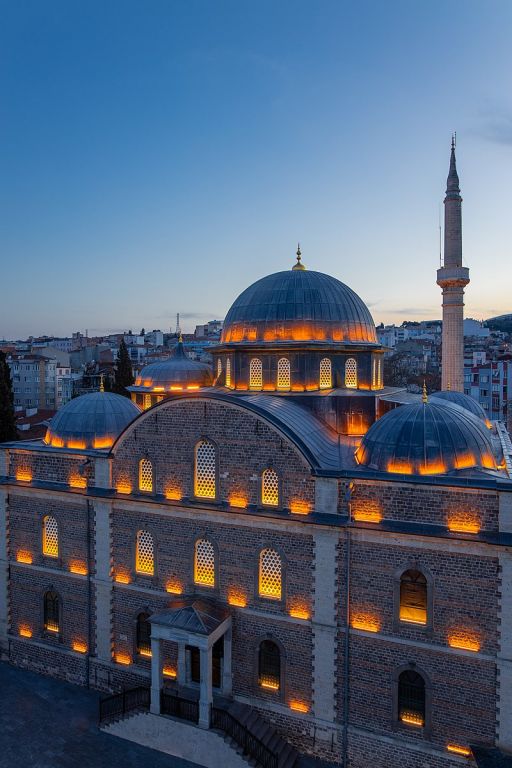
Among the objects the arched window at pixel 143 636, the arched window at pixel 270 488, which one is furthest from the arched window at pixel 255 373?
the arched window at pixel 143 636

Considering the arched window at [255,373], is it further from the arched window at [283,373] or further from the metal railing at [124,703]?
the metal railing at [124,703]

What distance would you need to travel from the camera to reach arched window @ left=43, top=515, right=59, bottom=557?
17.6m

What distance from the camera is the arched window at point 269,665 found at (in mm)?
14430

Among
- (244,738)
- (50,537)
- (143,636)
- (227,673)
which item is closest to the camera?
(244,738)

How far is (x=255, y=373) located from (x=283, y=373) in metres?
1.00

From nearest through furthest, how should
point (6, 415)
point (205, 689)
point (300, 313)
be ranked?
point (205, 689) < point (300, 313) < point (6, 415)

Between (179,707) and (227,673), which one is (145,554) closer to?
(227,673)

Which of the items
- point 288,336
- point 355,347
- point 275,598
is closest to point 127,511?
point 275,598

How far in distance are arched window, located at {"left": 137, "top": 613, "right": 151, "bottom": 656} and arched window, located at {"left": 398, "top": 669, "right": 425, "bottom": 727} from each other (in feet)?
23.5

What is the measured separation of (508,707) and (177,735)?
7854 millimetres

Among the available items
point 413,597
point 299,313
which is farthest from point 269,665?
point 299,313

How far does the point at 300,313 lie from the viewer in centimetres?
1889

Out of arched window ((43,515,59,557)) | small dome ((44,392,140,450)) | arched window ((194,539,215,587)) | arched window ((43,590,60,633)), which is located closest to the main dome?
small dome ((44,392,140,450))

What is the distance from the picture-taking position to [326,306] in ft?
62.7
